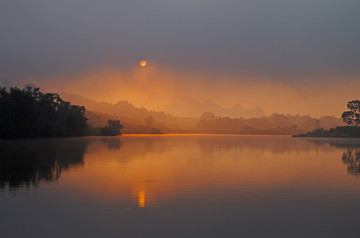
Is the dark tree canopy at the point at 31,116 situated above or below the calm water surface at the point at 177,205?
above

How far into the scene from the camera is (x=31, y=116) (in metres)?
116

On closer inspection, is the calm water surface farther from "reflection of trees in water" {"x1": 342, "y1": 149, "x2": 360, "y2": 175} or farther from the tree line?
the tree line

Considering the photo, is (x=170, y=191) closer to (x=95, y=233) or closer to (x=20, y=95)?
(x=95, y=233)

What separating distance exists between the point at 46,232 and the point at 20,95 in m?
112

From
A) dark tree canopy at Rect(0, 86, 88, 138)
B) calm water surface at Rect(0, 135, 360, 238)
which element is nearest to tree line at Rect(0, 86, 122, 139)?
dark tree canopy at Rect(0, 86, 88, 138)

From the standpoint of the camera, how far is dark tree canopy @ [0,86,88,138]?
341 feet

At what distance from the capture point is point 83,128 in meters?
170

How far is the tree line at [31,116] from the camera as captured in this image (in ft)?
341

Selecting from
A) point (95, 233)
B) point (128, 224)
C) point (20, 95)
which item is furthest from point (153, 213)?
point (20, 95)

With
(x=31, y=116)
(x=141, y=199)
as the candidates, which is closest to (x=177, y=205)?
(x=141, y=199)

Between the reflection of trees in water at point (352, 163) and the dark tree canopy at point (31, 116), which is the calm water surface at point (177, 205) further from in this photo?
the dark tree canopy at point (31, 116)

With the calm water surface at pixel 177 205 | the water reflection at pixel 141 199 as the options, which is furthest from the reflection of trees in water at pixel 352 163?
the water reflection at pixel 141 199

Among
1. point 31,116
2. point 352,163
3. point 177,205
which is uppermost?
point 31,116

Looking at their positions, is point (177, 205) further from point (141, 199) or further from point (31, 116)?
point (31, 116)
